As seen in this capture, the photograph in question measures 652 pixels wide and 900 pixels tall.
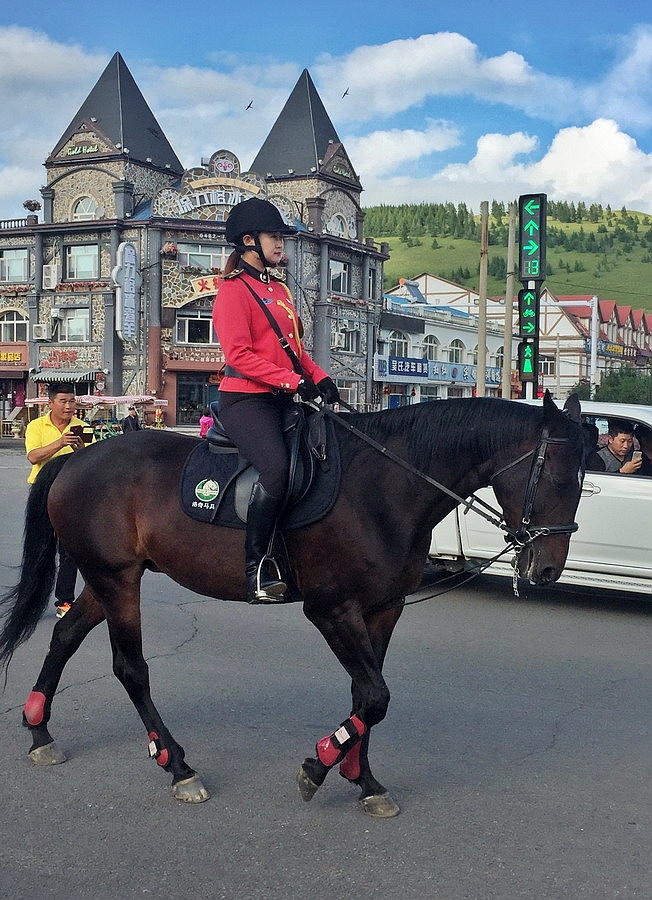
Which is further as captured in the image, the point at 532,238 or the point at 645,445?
the point at 532,238

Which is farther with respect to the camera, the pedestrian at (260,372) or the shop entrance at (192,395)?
the shop entrance at (192,395)

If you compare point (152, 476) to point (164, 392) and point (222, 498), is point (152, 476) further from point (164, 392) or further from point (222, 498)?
point (164, 392)

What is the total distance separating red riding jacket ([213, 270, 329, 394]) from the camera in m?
4.34

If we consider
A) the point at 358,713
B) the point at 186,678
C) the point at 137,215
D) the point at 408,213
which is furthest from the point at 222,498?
the point at 408,213

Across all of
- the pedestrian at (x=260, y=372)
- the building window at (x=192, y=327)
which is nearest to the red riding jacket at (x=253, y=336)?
the pedestrian at (x=260, y=372)

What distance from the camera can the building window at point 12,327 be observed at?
5150 cm

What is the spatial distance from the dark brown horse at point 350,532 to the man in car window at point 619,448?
475cm

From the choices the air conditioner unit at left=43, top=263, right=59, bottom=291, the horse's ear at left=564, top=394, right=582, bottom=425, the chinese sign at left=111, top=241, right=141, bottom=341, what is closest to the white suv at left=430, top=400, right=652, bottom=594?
the horse's ear at left=564, top=394, right=582, bottom=425

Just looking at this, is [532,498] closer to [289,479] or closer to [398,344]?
[289,479]

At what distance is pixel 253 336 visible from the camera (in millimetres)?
4516

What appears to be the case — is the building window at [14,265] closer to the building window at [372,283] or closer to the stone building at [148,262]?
the stone building at [148,262]

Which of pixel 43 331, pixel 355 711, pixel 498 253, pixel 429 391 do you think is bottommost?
pixel 355 711

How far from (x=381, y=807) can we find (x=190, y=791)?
89 cm

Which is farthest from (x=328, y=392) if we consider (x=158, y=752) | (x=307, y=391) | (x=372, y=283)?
(x=372, y=283)
